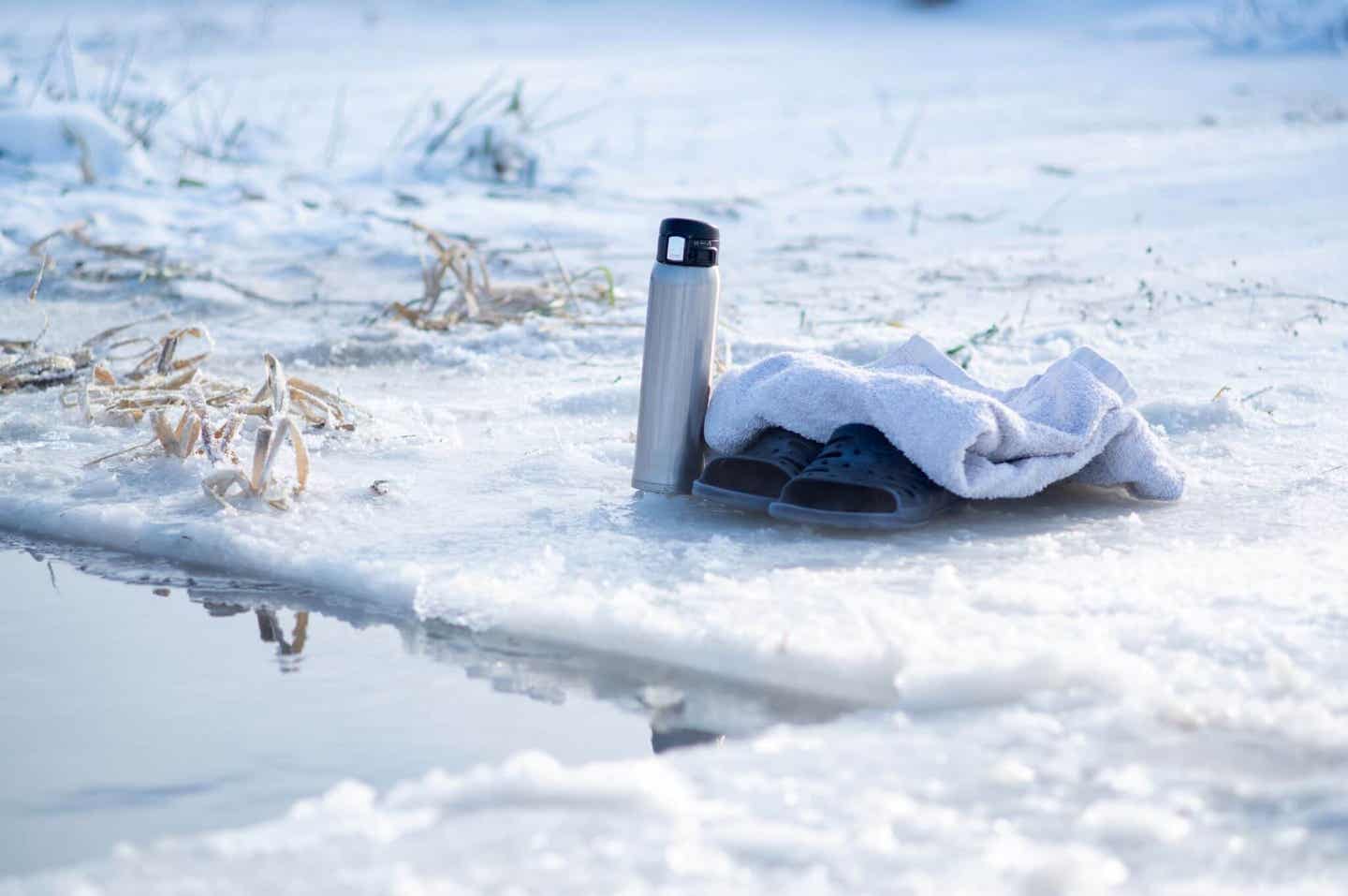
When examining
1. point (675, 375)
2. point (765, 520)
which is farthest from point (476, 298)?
point (765, 520)

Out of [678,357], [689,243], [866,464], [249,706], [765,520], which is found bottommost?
[249,706]

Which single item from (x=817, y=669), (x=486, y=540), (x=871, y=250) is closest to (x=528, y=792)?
(x=817, y=669)

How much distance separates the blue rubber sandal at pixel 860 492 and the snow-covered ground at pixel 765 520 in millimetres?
44

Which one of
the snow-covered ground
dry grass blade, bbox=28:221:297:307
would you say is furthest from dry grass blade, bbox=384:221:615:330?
dry grass blade, bbox=28:221:297:307

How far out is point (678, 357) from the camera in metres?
2.44

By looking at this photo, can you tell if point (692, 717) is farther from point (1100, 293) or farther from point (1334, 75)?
point (1334, 75)

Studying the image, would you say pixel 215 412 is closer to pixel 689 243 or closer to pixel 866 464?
pixel 689 243

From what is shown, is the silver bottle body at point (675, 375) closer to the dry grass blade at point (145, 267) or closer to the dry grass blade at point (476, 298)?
the dry grass blade at point (476, 298)

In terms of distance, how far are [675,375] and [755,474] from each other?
215 millimetres

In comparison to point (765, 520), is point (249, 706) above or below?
below

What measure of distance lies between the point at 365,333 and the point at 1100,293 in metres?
2.18

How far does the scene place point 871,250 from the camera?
513 cm

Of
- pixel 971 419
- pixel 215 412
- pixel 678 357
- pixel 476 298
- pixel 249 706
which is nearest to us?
pixel 249 706

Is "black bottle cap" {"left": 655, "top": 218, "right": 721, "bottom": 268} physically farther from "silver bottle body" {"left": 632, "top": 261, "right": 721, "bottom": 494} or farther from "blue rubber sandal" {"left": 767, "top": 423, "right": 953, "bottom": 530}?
"blue rubber sandal" {"left": 767, "top": 423, "right": 953, "bottom": 530}
